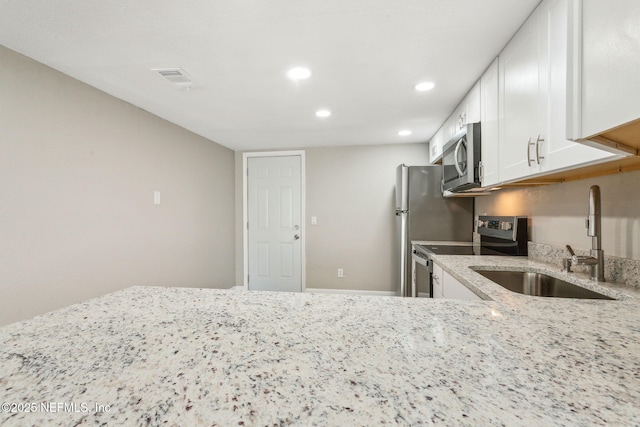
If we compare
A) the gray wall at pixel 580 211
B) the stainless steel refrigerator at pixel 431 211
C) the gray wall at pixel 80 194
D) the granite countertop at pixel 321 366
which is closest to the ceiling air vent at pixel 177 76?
Result: the gray wall at pixel 80 194

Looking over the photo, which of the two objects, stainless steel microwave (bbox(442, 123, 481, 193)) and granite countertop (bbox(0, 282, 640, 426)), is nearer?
granite countertop (bbox(0, 282, 640, 426))

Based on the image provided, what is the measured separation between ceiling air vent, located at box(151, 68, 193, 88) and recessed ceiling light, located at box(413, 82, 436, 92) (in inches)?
65.9

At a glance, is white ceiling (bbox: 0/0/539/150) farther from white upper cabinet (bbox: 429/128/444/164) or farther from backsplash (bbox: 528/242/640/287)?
→ backsplash (bbox: 528/242/640/287)

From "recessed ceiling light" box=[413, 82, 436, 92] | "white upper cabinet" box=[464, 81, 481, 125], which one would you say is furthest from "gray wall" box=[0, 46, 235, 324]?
"white upper cabinet" box=[464, 81, 481, 125]

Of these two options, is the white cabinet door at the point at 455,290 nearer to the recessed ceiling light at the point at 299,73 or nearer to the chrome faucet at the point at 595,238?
the chrome faucet at the point at 595,238

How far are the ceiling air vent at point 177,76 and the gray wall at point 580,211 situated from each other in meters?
2.50

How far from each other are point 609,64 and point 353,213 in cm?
341

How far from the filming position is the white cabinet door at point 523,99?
129 centimetres

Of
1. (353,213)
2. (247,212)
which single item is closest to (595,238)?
(353,213)

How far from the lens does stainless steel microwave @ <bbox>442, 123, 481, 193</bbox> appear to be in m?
1.99

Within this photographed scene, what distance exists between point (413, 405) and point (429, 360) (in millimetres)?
136

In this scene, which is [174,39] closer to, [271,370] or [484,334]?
[271,370]

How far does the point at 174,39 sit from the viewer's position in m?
1.55

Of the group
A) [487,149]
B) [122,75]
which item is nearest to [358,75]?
[487,149]
